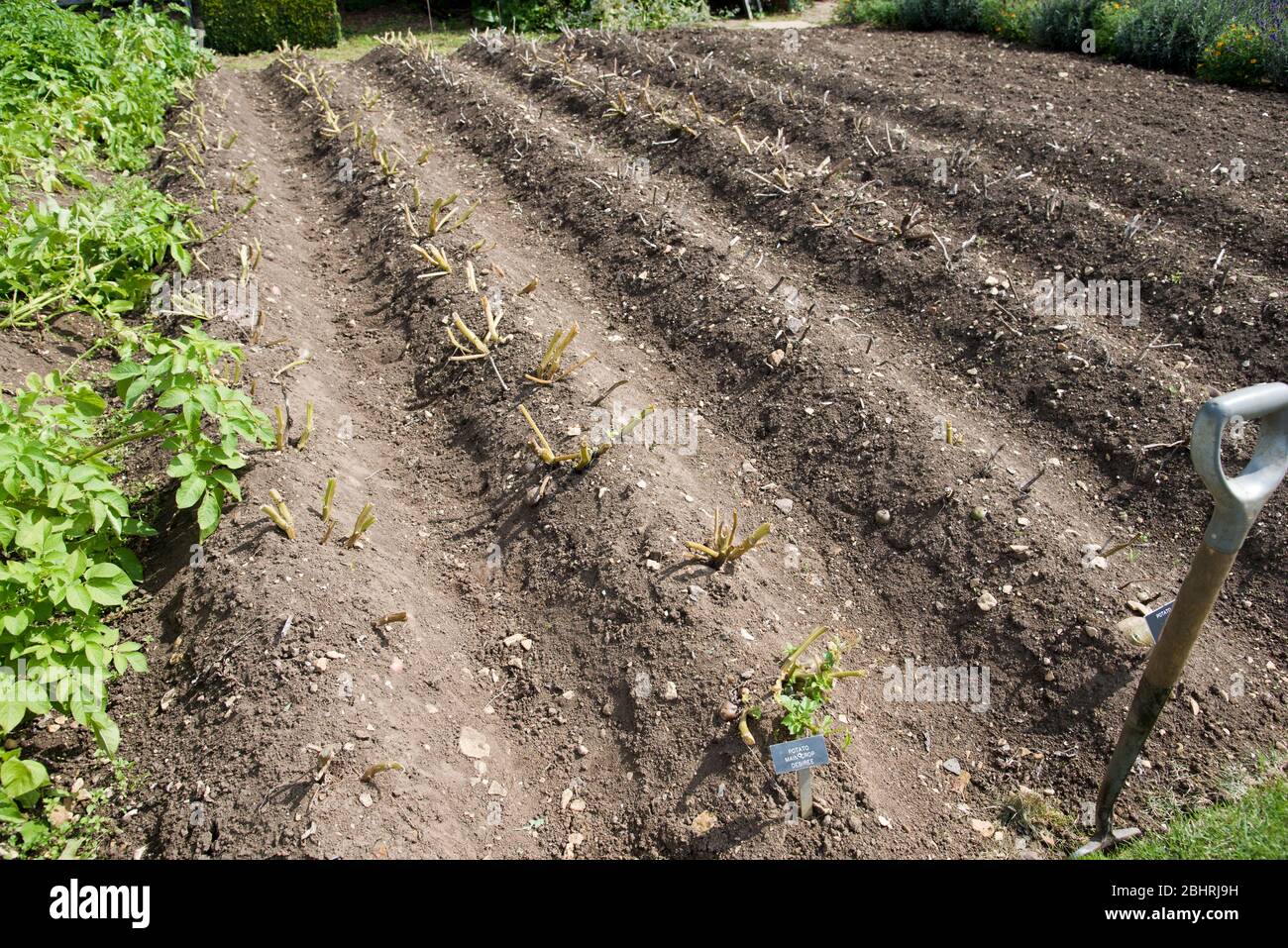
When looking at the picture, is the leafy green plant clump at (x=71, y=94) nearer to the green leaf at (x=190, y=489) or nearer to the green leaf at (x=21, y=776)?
the green leaf at (x=190, y=489)

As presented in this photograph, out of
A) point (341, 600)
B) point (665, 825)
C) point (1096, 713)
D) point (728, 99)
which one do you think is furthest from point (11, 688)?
point (728, 99)

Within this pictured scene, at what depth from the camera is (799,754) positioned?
2258 mm

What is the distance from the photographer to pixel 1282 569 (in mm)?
3295

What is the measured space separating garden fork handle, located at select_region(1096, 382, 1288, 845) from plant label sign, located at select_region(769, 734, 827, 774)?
0.87 meters

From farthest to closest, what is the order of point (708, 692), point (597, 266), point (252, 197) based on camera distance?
point (252, 197)
point (597, 266)
point (708, 692)

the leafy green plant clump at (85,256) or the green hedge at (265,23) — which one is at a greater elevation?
the green hedge at (265,23)

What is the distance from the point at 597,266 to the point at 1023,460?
2.93m

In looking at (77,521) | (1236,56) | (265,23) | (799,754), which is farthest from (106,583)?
(265,23)

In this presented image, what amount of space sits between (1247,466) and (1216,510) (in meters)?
0.15

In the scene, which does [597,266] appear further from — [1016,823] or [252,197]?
[1016,823]

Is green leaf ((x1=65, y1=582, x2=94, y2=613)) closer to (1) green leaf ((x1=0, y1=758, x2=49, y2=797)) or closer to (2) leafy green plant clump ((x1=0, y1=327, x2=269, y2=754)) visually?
(2) leafy green plant clump ((x1=0, y1=327, x2=269, y2=754))

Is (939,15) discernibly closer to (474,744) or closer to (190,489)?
(190,489)

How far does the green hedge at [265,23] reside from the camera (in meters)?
11.6

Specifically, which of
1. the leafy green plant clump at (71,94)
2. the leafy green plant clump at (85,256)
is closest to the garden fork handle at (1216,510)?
the leafy green plant clump at (85,256)
